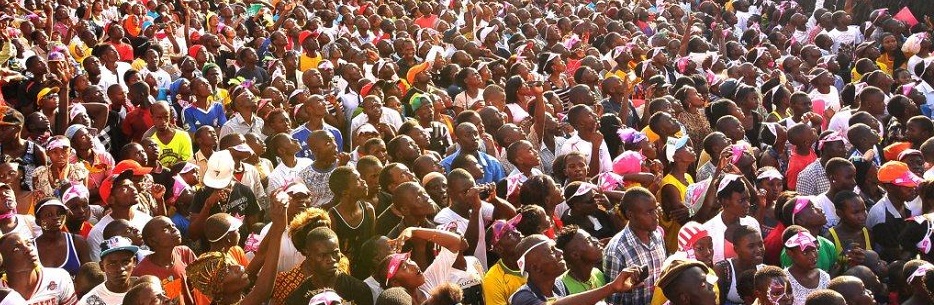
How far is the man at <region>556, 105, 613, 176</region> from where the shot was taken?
342 inches

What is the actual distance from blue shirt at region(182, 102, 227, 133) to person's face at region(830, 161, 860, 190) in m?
4.97

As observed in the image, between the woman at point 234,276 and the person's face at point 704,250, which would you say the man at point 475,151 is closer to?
the person's face at point 704,250

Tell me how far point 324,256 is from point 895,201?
149 inches

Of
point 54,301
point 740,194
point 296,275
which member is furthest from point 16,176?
point 740,194

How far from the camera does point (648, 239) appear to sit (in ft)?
20.7

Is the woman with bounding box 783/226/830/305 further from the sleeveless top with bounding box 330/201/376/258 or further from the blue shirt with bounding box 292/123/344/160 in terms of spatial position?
the blue shirt with bounding box 292/123/344/160

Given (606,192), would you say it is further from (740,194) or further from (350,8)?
(350,8)

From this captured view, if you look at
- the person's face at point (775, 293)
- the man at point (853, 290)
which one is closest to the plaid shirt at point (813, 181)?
the man at point (853, 290)

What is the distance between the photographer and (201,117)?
9.87 metres

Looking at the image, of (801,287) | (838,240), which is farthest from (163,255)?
(838,240)

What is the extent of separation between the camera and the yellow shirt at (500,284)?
5891mm

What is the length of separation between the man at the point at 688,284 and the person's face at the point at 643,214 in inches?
35.6

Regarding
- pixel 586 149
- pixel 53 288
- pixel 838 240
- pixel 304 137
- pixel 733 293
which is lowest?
pixel 304 137

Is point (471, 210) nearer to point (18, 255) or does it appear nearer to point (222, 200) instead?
point (222, 200)
